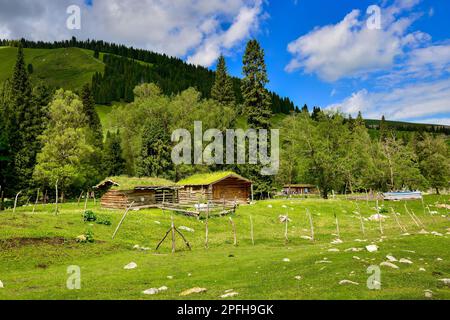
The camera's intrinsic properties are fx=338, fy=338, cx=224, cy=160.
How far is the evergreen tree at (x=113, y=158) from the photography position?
74.6 meters

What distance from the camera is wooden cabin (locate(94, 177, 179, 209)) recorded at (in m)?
44.1

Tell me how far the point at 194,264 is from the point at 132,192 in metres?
28.6

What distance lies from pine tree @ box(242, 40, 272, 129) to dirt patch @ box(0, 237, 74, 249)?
48.8 metres

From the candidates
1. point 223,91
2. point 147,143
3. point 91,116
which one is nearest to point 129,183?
point 147,143

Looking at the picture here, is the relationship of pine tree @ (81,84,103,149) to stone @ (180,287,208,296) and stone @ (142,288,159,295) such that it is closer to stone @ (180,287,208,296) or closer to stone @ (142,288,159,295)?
stone @ (142,288,159,295)

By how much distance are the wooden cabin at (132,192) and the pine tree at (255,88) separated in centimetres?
2537

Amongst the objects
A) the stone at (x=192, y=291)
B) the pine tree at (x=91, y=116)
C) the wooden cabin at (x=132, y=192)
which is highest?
the pine tree at (x=91, y=116)

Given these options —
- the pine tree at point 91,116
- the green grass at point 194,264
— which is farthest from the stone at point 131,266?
the pine tree at point 91,116

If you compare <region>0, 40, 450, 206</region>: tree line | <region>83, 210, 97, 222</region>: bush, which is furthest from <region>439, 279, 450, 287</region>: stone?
<region>0, 40, 450, 206</region>: tree line

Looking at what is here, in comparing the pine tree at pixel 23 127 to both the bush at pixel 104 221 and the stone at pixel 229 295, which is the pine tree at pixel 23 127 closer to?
the bush at pixel 104 221
